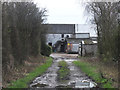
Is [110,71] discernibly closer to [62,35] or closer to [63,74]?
[63,74]

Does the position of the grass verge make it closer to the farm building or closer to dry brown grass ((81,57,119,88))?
dry brown grass ((81,57,119,88))

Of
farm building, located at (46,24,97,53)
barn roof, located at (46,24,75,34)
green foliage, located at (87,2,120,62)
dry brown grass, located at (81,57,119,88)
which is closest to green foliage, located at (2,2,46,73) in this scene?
dry brown grass, located at (81,57,119,88)

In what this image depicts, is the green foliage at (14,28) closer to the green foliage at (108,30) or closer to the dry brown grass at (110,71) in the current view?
the dry brown grass at (110,71)

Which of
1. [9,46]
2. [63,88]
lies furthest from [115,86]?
[9,46]

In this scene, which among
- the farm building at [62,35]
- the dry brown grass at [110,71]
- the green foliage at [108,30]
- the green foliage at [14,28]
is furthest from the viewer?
the farm building at [62,35]

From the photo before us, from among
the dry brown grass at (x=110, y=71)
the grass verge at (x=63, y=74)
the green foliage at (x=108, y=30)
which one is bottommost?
the grass verge at (x=63, y=74)

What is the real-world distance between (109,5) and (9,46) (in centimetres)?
758

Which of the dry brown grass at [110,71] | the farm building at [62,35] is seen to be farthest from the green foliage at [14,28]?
the farm building at [62,35]

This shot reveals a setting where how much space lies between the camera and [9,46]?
1071cm

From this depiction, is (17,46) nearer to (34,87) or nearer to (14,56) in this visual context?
(14,56)

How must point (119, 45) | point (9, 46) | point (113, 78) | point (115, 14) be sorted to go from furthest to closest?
point (115, 14), point (9, 46), point (119, 45), point (113, 78)

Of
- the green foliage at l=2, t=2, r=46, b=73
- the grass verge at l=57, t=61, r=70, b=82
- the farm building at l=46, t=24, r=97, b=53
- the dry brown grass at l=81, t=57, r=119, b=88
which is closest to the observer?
the dry brown grass at l=81, t=57, r=119, b=88

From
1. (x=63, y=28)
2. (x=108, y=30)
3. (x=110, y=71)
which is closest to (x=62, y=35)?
(x=63, y=28)

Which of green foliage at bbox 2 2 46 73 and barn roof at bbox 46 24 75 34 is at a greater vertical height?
barn roof at bbox 46 24 75 34
